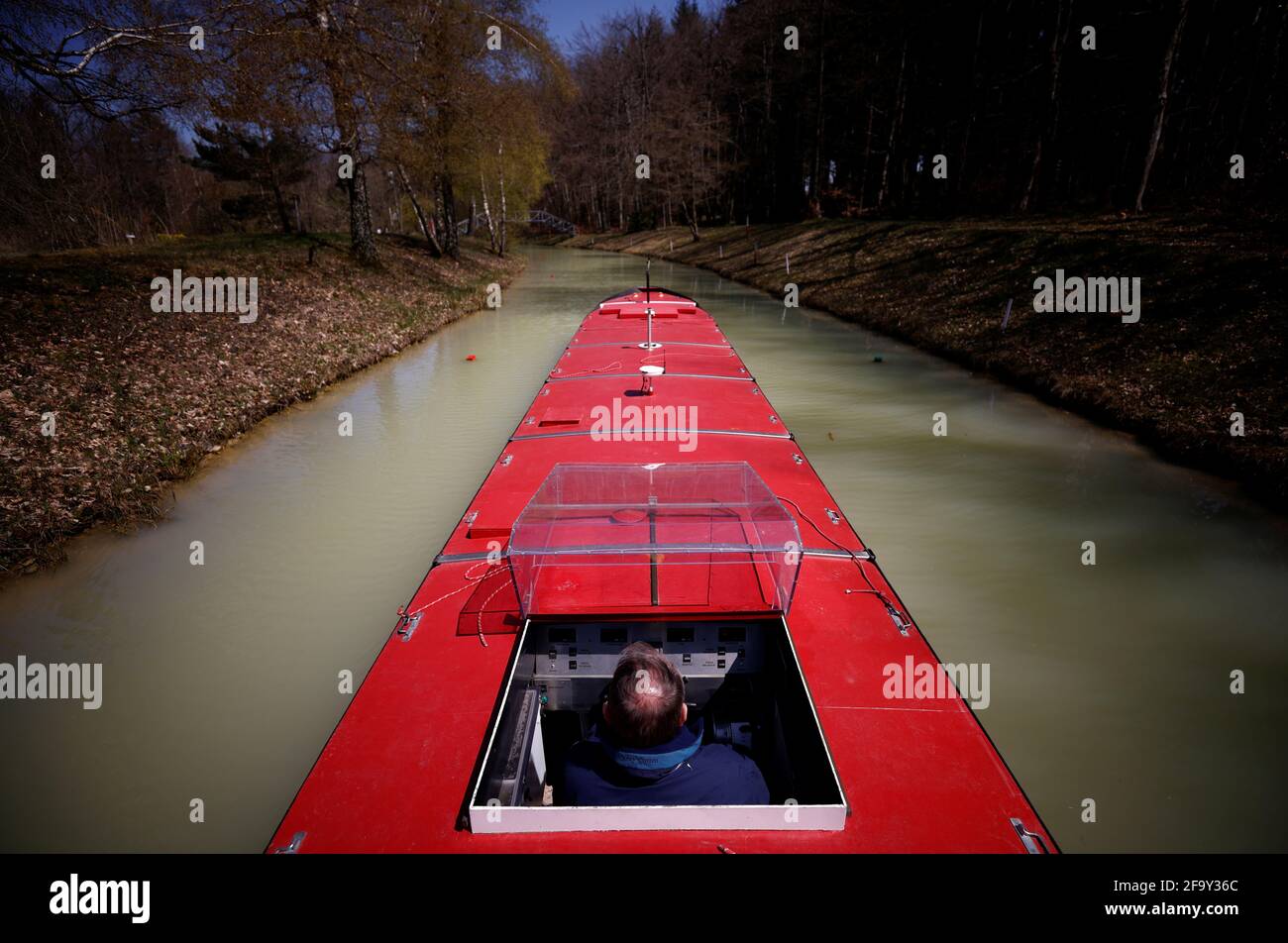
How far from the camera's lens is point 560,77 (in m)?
17.7

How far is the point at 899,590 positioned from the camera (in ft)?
15.9

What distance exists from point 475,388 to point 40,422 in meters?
5.55

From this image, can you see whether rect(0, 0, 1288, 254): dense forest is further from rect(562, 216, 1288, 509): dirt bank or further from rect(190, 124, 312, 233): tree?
rect(562, 216, 1288, 509): dirt bank

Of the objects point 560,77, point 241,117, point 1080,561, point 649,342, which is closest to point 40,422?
point 241,117

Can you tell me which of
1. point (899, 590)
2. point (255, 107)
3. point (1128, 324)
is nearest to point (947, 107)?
point (1128, 324)

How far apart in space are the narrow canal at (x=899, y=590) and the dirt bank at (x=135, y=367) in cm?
42

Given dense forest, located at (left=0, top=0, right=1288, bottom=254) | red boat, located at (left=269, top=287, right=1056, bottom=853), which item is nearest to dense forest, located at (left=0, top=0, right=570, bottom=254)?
dense forest, located at (left=0, top=0, right=1288, bottom=254)

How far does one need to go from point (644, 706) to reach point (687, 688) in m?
0.94

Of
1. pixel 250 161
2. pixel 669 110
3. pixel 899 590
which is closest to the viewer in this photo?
pixel 899 590

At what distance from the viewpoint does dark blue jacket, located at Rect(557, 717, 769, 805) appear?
7.23 feet

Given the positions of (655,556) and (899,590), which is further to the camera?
(899,590)

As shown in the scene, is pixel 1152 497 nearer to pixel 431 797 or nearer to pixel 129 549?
pixel 431 797

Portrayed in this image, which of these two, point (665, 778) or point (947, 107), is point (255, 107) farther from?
point (947, 107)

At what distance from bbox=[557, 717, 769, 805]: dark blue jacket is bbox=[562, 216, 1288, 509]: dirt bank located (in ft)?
22.9
